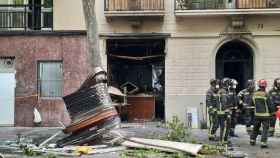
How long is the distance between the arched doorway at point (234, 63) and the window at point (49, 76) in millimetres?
6643

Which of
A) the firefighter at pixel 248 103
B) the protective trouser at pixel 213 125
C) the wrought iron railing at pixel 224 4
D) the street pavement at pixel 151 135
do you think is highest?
the wrought iron railing at pixel 224 4

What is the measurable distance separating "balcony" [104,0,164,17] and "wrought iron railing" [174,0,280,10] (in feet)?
2.64

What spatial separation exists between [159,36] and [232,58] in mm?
3236

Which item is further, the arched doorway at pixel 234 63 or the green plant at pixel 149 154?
the arched doorway at pixel 234 63

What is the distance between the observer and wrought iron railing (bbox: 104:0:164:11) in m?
23.1

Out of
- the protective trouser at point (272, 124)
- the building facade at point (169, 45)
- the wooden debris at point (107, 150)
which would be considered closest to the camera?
the wooden debris at point (107, 150)

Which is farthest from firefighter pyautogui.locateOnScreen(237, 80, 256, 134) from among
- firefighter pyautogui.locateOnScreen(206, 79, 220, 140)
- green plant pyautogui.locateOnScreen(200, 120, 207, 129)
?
green plant pyautogui.locateOnScreen(200, 120, 207, 129)

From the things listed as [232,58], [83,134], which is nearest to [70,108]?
[83,134]

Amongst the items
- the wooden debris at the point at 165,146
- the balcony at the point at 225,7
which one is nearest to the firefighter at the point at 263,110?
the wooden debris at the point at 165,146

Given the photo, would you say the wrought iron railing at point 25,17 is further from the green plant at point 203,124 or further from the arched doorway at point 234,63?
the green plant at point 203,124

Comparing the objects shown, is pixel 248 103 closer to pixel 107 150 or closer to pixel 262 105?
pixel 262 105

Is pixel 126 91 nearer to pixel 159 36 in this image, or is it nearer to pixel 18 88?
pixel 159 36

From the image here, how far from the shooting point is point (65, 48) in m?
23.7

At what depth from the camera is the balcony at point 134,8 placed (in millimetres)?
22922
